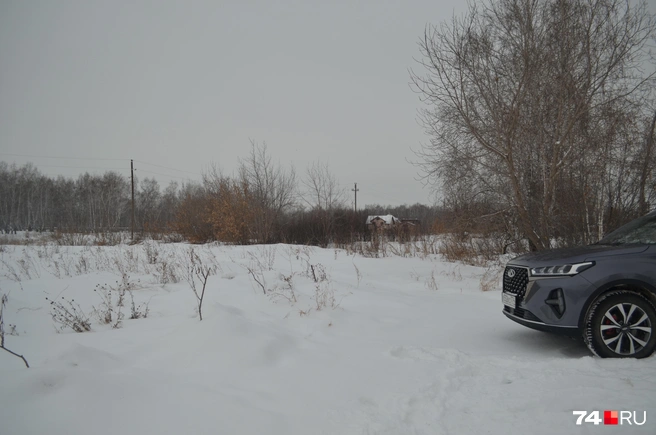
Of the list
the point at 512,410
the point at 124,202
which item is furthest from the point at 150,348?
the point at 124,202

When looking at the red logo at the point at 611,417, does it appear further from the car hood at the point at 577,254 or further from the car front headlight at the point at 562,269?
the car hood at the point at 577,254

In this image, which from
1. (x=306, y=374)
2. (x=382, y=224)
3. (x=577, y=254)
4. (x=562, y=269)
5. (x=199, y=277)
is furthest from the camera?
(x=382, y=224)

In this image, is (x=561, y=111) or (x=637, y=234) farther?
(x=561, y=111)

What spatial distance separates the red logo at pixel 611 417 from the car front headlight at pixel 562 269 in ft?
5.21

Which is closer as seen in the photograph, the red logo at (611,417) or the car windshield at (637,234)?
the red logo at (611,417)

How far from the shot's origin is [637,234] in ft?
13.2

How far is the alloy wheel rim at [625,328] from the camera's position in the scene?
3.39 m

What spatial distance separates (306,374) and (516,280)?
109 inches

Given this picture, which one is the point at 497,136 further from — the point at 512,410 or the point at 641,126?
the point at 512,410

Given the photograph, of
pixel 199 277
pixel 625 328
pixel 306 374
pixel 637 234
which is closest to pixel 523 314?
pixel 625 328

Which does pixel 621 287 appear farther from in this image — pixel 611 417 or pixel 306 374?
pixel 306 374

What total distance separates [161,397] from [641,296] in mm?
4499

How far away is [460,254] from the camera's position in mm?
12336

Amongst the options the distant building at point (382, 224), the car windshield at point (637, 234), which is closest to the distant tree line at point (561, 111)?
the car windshield at point (637, 234)
